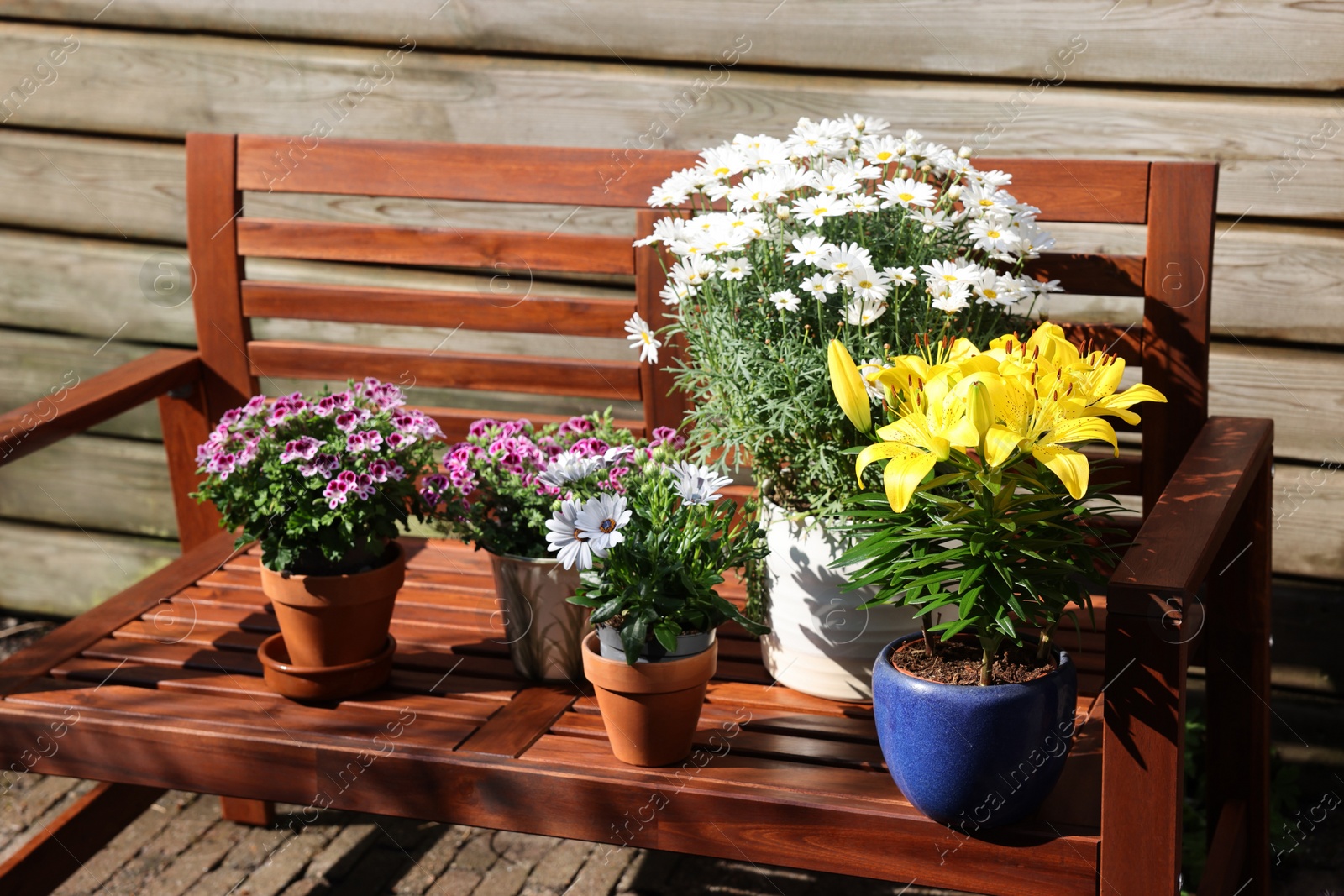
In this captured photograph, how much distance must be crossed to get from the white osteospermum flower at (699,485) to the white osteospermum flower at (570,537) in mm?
137

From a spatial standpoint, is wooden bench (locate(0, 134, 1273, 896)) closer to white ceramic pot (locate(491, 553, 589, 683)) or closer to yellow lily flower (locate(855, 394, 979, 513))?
white ceramic pot (locate(491, 553, 589, 683))

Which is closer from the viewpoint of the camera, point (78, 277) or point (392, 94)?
point (392, 94)

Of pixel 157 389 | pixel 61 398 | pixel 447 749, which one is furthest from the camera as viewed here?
pixel 157 389

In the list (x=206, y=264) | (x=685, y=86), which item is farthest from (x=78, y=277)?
(x=685, y=86)

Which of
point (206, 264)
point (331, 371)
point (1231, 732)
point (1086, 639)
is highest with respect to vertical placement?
point (206, 264)

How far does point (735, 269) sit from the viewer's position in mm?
1673

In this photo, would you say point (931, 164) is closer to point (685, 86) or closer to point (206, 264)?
point (685, 86)

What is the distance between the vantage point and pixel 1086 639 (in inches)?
79.1

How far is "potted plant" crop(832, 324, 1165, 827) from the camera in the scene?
1.31 m

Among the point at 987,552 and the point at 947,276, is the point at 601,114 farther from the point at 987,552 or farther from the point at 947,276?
the point at 987,552

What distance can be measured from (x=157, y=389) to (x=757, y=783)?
144cm

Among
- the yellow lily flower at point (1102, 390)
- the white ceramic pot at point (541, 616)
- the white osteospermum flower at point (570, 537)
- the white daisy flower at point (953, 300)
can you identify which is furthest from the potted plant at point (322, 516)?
the yellow lily flower at point (1102, 390)

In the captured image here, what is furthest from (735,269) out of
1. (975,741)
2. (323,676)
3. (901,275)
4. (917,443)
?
(323,676)

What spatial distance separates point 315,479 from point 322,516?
0.05 meters
